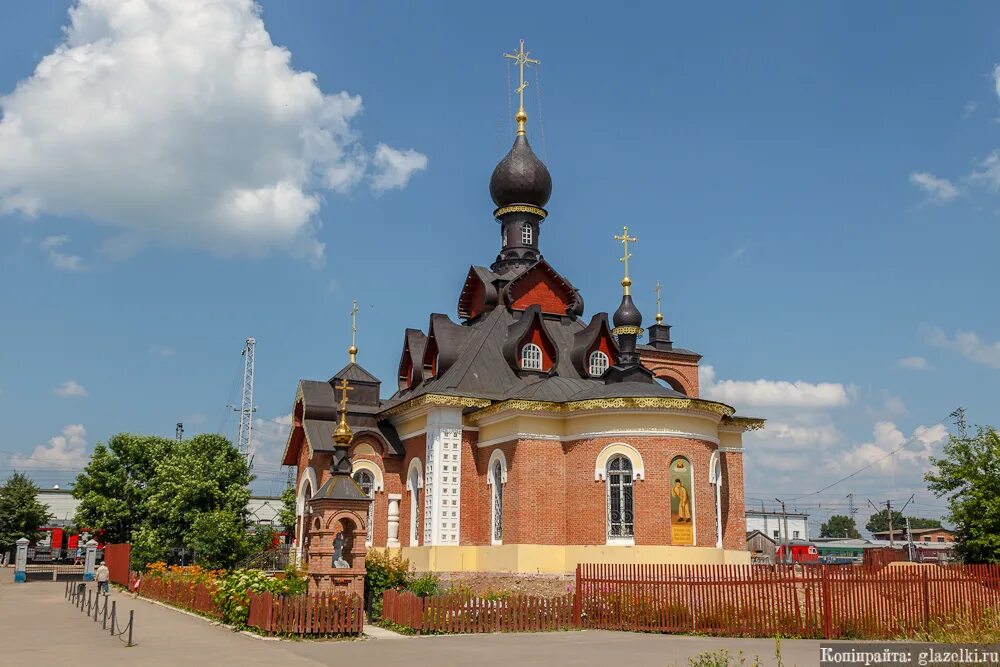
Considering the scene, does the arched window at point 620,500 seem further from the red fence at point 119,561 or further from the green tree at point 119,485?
the green tree at point 119,485

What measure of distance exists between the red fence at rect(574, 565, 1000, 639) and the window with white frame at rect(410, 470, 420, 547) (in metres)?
9.69

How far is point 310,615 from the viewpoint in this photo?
16.6 m

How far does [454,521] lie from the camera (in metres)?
25.8

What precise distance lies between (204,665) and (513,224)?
22.3 m

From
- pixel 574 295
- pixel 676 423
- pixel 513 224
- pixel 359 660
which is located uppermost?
pixel 513 224

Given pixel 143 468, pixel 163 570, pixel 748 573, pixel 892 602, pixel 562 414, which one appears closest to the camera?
pixel 892 602

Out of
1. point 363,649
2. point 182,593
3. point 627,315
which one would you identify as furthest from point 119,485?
point 363,649

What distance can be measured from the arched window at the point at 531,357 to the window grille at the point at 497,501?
13.1ft

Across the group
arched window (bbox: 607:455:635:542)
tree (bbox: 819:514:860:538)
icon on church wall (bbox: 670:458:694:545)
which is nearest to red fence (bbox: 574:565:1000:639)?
icon on church wall (bbox: 670:458:694:545)

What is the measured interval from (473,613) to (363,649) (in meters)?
3.07

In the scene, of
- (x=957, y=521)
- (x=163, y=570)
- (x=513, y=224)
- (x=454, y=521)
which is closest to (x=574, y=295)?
(x=513, y=224)

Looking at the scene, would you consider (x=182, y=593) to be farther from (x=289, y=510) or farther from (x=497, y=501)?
(x=289, y=510)

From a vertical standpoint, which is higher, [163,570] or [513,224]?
[513,224]

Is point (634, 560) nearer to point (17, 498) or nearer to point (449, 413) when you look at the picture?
point (449, 413)
